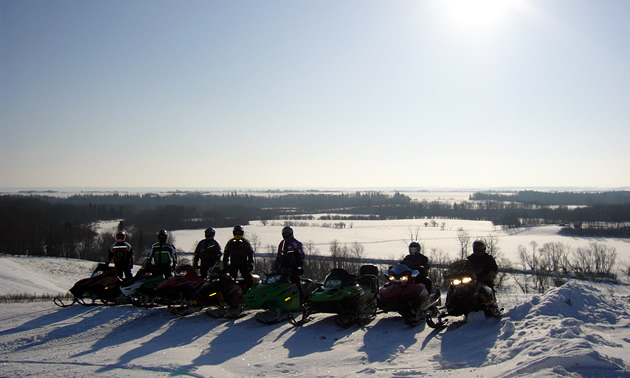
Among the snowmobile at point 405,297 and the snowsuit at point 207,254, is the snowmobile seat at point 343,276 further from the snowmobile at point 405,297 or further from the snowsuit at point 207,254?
the snowsuit at point 207,254

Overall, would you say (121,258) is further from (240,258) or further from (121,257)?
(240,258)

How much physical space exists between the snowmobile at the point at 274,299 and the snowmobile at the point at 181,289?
1.33 metres

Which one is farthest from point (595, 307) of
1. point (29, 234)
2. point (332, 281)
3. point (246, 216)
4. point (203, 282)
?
point (246, 216)

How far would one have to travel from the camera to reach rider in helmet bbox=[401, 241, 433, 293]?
8562mm

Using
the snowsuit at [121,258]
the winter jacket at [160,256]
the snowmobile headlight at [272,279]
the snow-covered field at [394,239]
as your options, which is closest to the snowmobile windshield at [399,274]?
the snowmobile headlight at [272,279]

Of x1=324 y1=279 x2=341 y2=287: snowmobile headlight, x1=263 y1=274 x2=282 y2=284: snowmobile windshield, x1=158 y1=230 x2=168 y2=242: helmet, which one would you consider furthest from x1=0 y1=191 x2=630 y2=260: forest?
x1=324 y1=279 x2=341 y2=287: snowmobile headlight

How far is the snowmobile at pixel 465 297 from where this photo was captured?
7083 millimetres

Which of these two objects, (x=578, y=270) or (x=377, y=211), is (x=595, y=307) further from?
(x=377, y=211)

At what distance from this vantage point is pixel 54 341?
22.6 ft

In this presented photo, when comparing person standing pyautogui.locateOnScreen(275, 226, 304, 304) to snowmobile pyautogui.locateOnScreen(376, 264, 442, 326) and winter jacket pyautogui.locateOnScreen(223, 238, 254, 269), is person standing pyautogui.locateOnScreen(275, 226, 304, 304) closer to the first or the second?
winter jacket pyautogui.locateOnScreen(223, 238, 254, 269)

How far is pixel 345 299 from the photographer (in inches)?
295

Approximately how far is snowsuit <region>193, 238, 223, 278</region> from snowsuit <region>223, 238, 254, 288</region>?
0.75 ft

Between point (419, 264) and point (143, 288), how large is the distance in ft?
19.5

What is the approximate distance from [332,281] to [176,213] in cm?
7890
